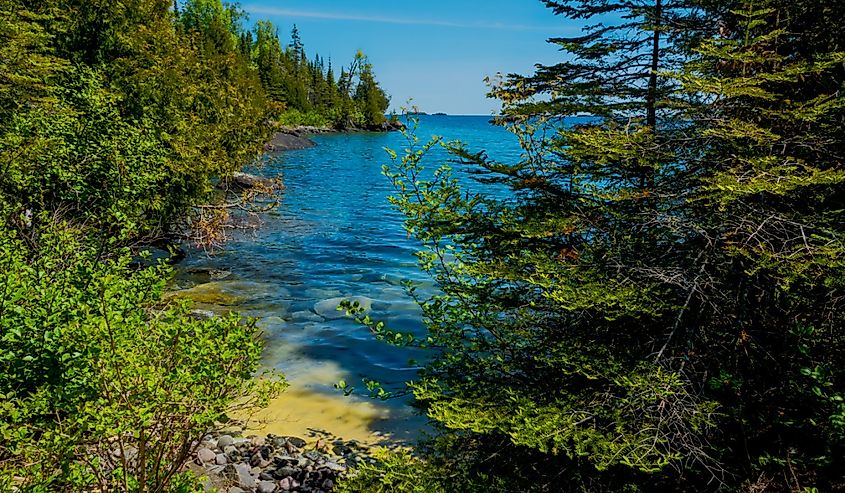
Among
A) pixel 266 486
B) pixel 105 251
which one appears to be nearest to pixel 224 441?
pixel 266 486

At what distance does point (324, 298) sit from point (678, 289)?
461 inches

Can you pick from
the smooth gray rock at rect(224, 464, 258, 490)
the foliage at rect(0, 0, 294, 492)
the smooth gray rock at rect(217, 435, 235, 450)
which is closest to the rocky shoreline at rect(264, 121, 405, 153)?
the foliage at rect(0, 0, 294, 492)

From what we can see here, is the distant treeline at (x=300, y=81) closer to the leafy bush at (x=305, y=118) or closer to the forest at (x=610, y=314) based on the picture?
the leafy bush at (x=305, y=118)

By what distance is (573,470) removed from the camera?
13.8 ft

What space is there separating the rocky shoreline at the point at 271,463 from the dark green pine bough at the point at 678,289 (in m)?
2.20

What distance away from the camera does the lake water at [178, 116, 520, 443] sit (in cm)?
891

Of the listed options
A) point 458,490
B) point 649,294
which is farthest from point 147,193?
point 649,294

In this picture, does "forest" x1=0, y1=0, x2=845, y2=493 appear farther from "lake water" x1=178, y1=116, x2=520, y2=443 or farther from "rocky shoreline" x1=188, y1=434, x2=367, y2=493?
"rocky shoreline" x1=188, y1=434, x2=367, y2=493

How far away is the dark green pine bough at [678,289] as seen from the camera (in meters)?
3.76

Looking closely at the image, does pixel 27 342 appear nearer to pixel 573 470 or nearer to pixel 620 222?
pixel 573 470

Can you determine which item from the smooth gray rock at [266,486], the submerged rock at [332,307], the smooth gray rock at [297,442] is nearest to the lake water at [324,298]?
the submerged rock at [332,307]

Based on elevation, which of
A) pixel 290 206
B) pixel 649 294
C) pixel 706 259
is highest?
pixel 706 259

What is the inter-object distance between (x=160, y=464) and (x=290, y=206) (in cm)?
2397

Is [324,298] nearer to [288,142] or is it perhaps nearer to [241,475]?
[241,475]
